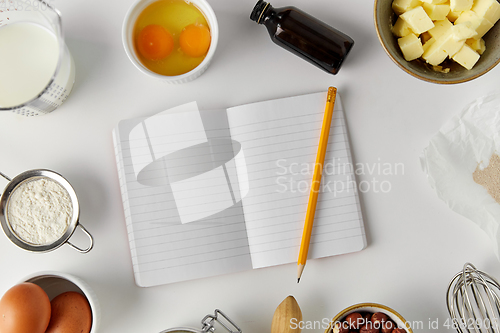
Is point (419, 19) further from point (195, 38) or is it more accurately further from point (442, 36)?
point (195, 38)

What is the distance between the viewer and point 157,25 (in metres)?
0.69

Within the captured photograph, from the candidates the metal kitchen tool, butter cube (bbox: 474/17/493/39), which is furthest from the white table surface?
butter cube (bbox: 474/17/493/39)

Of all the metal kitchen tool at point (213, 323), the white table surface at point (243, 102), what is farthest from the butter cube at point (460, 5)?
the metal kitchen tool at point (213, 323)

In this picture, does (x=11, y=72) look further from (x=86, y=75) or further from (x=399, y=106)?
(x=399, y=106)

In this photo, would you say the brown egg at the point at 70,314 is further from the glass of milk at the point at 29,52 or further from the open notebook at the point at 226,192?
the glass of milk at the point at 29,52

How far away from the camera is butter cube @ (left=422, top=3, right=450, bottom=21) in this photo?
63 cm

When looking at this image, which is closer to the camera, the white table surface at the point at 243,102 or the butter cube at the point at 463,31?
the butter cube at the point at 463,31

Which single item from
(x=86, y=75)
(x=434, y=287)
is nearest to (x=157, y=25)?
(x=86, y=75)

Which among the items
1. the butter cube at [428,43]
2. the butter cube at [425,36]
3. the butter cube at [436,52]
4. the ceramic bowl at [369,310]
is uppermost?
the butter cube at [425,36]

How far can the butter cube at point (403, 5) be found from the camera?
2.14ft

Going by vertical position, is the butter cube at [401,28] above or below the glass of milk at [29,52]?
above

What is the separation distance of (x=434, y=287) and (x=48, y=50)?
887mm

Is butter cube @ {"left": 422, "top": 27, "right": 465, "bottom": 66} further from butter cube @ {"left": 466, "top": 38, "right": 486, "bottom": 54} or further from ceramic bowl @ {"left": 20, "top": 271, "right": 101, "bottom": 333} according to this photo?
ceramic bowl @ {"left": 20, "top": 271, "right": 101, "bottom": 333}

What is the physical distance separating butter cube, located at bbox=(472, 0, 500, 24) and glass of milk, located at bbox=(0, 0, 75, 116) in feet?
2.45
